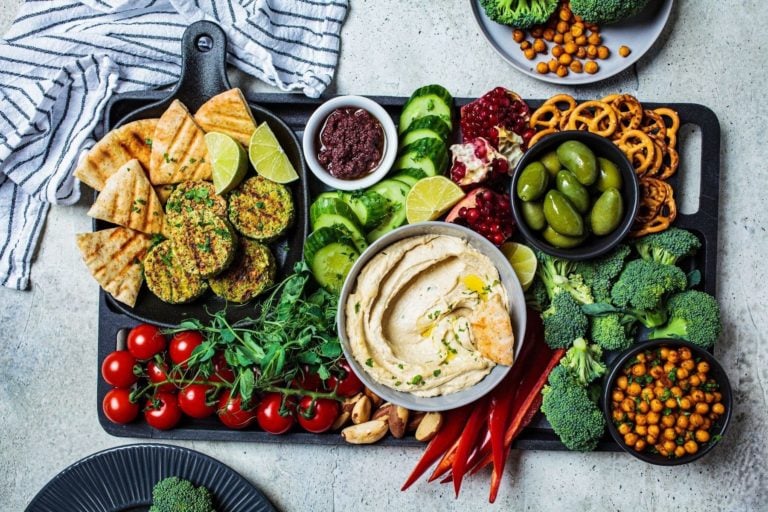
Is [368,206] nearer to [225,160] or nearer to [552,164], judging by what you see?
[225,160]

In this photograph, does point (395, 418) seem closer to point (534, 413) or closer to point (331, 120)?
point (534, 413)

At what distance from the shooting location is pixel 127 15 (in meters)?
2.91

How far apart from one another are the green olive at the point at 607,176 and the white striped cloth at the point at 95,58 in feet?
A: 3.81

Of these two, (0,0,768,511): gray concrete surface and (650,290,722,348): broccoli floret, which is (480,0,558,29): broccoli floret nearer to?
(0,0,768,511): gray concrete surface

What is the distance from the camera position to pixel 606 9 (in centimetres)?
266

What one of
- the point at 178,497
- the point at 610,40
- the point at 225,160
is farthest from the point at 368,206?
the point at 178,497

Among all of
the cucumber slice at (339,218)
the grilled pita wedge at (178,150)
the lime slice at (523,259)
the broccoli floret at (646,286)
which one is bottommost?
the broccoli floret at (646,286)

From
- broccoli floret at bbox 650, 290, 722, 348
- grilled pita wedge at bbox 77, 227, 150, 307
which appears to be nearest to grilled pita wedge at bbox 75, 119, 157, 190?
grilled pita wedge at bbox 77, 227, 150, 307

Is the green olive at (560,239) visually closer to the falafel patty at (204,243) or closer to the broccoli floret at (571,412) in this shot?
the broccoli floret at (571,412)

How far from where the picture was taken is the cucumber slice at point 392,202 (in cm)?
266

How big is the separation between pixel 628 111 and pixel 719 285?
34.0 inches

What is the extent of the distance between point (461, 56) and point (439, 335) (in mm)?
1222

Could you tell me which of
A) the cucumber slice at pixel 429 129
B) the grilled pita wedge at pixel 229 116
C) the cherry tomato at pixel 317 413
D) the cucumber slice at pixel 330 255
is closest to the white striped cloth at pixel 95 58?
the grilled pita wedge at pixel 229 116

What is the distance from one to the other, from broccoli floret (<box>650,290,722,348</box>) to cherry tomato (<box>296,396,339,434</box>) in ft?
4.51
